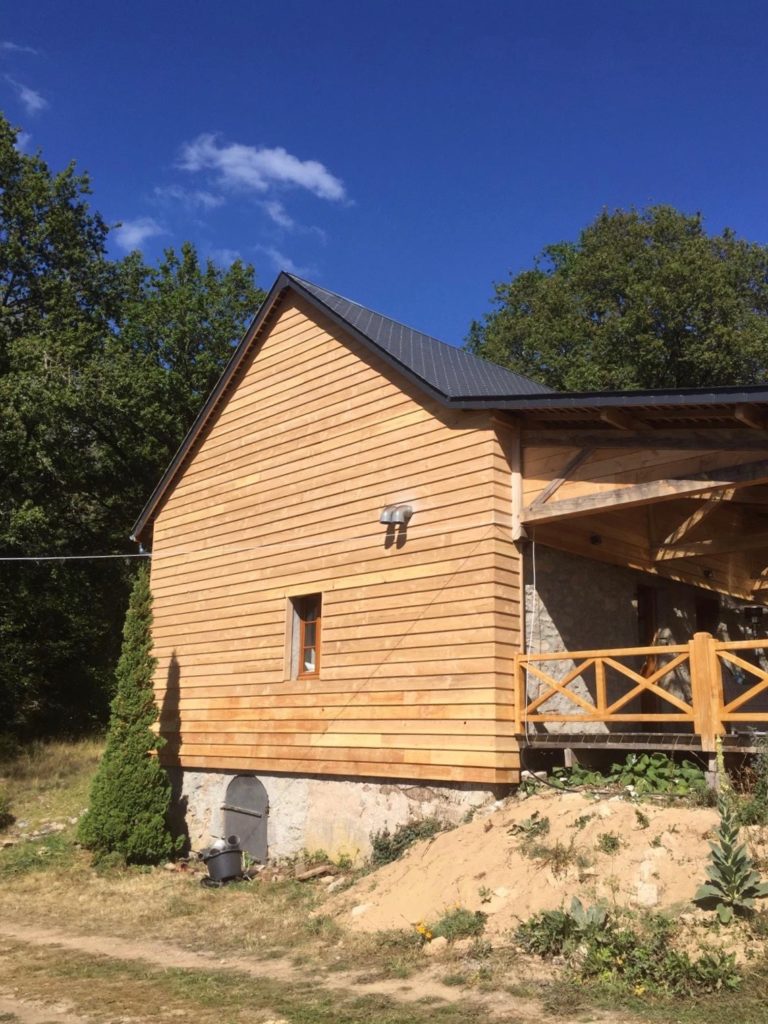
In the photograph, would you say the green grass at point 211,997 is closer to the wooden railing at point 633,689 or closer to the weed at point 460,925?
the weed at point 460,925

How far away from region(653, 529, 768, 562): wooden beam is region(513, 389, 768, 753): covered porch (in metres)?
0.02

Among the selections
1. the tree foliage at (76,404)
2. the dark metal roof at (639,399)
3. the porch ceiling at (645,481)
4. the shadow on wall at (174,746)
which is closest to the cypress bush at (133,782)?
the shadow on wall at (174,746)

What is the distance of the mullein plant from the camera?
7211 millimetres

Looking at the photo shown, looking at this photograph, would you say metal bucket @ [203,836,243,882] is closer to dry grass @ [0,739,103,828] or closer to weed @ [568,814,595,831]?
weed @ [568,814,595,831]

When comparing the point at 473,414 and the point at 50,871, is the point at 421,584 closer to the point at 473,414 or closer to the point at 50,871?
the point at 473,414

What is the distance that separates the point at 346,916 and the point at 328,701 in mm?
3464

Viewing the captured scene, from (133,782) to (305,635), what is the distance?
11.5 ft

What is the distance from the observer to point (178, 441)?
28.8 m

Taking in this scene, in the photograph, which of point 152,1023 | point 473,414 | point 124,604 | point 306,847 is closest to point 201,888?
point 306,847

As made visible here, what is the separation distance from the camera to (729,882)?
7289 mm

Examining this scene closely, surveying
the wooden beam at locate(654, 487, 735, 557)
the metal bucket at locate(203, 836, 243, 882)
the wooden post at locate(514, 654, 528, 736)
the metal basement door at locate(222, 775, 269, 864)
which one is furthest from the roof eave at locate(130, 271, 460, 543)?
the metal bucket at locate(203, 836, 243, 882)

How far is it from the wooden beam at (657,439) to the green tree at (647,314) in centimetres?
2115

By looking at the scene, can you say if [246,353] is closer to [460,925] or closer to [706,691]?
[706,691]

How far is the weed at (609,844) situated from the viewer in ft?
28.1
